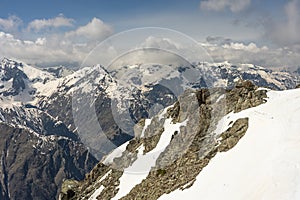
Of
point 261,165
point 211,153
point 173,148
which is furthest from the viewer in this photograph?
point 173,148

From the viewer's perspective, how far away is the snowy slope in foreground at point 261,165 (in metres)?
30.3

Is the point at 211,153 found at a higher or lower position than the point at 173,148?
lower

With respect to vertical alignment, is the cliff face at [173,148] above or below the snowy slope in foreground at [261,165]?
above

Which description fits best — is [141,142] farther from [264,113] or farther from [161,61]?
[264,113]

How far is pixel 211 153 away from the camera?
162ft

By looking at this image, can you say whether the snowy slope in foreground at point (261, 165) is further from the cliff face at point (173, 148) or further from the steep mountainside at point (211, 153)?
the cliff face at point (173, 148)

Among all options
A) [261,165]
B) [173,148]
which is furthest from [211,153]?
[173,148]

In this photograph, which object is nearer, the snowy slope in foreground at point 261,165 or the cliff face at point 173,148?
the snowy slope in foreground at point 261,165

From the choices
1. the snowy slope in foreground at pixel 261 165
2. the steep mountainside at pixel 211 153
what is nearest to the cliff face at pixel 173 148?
the steep mountainside at pixel 211 153

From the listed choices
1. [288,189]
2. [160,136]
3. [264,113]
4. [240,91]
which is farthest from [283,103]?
[160,136]

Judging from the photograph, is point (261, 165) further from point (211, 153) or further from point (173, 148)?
point (173, 148)

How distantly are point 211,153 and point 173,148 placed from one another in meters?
16.2

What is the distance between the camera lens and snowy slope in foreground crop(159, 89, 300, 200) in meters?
30.3

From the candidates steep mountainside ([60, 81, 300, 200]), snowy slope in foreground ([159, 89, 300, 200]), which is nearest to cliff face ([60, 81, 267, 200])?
steep mountainside ([60, 81, 300, 200])
